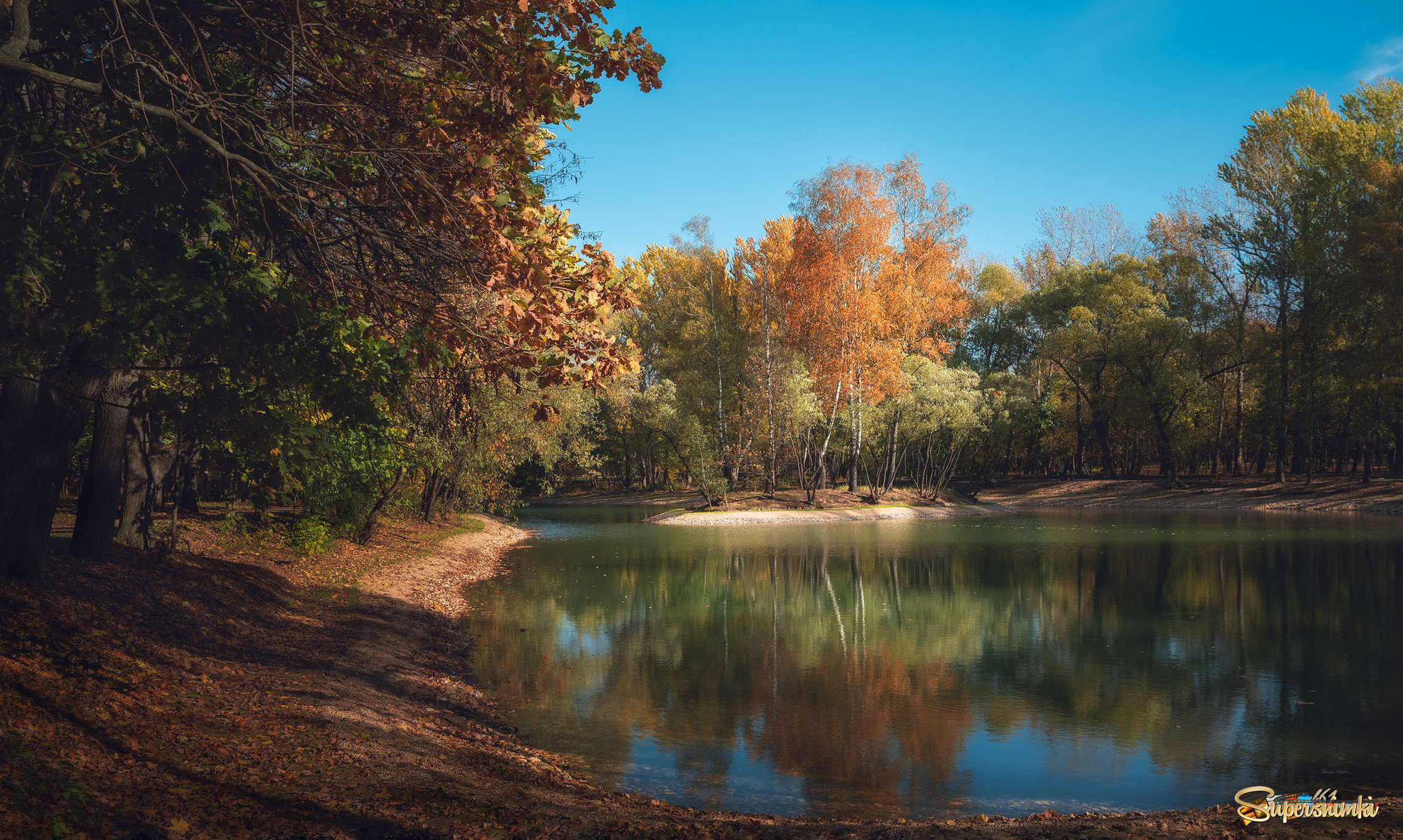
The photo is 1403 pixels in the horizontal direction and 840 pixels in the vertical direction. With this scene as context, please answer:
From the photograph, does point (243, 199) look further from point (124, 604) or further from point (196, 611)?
point (196, 611)

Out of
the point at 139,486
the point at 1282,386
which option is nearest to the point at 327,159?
the point at 139,486

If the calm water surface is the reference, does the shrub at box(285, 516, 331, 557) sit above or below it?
above

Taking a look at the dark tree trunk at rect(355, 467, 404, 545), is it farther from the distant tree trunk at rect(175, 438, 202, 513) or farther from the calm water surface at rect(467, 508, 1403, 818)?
the distant tree trunk at rect(175, 438, 202, 513)

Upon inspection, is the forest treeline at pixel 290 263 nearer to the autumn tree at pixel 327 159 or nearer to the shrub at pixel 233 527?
the autumn tree at pixel 327 159

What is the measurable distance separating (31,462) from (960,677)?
12.3m

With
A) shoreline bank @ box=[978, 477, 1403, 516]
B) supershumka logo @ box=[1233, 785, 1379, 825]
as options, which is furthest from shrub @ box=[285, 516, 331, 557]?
shoreline bank @ box=[978, 477, 1403, 516]

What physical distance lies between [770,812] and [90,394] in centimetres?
937

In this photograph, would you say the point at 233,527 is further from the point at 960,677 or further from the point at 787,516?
the point at 787,516

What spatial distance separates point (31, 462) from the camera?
386 inches

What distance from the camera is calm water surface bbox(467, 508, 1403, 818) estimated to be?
8.67 m

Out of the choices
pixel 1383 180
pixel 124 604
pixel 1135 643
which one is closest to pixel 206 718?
pixel 124 604

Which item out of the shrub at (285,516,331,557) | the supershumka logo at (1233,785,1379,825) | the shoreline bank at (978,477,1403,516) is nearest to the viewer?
the supershumka logo at (1233,785,1379,825)

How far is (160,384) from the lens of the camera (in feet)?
40.8

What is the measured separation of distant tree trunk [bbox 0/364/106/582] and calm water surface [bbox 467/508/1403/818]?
570 centimetres
